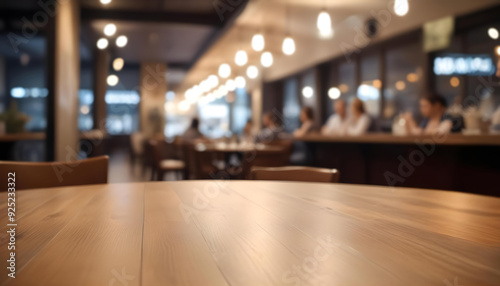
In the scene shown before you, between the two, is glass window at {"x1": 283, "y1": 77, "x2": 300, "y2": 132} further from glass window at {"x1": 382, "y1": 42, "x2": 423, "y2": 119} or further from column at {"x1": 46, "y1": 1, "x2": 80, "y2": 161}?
column at {"x1": 46, "y1": 1, "x2": 80, "y2": 161}

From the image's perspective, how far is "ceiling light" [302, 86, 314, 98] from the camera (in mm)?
10402

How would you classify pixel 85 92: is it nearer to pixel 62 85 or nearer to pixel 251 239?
pixel 62 85

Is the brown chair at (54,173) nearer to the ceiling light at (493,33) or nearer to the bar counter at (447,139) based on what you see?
the bar counter at (447,139)

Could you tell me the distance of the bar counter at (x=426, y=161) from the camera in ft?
10.00

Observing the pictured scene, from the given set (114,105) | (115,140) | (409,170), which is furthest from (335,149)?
(114,105)

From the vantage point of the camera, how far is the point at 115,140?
16.8 metres

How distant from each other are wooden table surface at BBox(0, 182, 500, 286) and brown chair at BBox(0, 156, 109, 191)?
301 mm

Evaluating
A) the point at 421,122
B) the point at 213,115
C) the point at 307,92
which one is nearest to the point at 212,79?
the point at 307,92

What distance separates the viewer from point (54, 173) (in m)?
1.71

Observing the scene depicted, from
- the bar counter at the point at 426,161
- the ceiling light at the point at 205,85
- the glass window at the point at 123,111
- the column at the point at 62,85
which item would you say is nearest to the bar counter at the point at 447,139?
the bar counter at the point at 426,161

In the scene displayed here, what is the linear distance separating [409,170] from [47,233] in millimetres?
3447

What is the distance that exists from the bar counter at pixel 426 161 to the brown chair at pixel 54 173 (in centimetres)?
247

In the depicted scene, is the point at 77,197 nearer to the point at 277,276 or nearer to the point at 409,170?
the point at 277,276

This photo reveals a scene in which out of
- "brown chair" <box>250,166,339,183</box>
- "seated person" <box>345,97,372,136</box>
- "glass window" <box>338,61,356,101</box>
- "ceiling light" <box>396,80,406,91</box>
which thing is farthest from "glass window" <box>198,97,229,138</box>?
"brown chair" <box>250,166,339,183</box>
